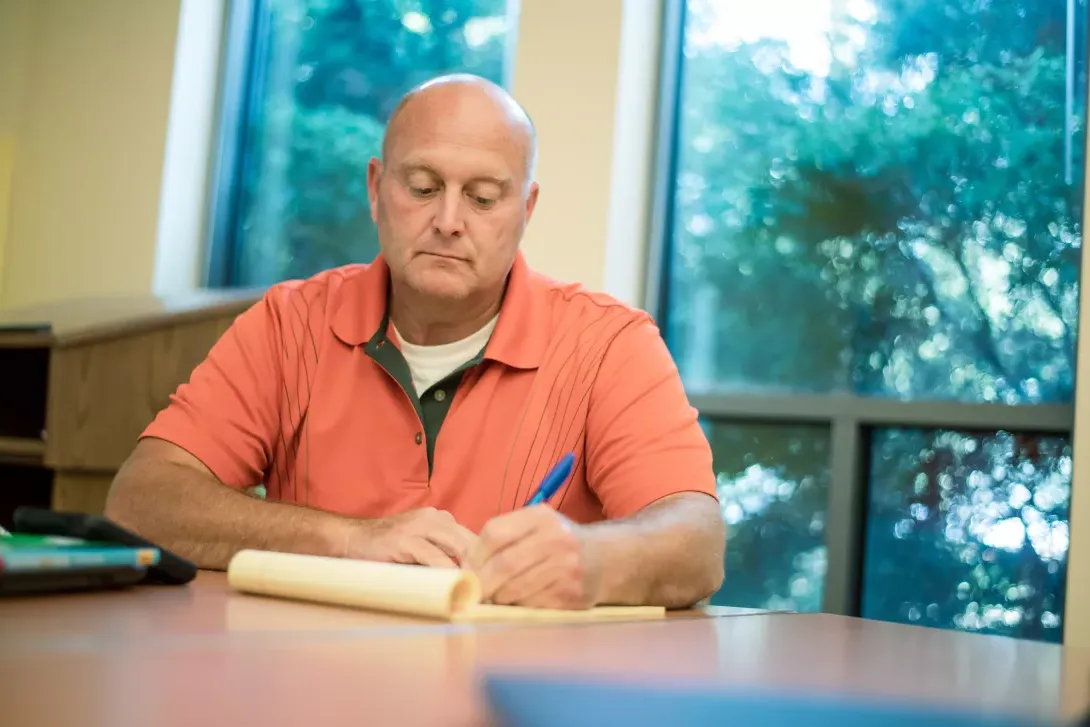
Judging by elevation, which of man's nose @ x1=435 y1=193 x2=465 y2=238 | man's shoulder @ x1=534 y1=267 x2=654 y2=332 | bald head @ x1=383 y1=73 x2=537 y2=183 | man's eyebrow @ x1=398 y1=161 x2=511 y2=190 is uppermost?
bald head @ x1=383 y1=73 x2=537 y2=183

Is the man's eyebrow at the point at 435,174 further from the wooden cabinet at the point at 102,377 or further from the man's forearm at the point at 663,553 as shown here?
the wooden cabinet at the point at 102,377

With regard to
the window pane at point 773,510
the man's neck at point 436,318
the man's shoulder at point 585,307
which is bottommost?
the window pane at point 773,510

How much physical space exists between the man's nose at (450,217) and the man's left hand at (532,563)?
656 millimetres

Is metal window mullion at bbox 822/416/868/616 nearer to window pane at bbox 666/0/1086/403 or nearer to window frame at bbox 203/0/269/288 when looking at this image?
window pane at bbox 666/0/1086/403

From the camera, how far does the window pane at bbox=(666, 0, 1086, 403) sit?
7.89 ft

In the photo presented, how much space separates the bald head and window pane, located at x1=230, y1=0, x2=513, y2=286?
1.47 metres

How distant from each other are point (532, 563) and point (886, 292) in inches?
67.8

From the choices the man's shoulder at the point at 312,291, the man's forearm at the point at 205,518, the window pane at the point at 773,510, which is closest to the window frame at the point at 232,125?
the window pane at the point at 773,510

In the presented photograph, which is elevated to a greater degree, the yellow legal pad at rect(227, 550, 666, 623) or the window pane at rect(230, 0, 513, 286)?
the window pane at rect(230, 0, 513, 286)

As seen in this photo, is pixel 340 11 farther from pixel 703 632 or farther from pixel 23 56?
pixel 703 632

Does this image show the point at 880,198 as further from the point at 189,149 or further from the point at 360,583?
the point at 189,149

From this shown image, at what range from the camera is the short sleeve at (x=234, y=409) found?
5.23 ft

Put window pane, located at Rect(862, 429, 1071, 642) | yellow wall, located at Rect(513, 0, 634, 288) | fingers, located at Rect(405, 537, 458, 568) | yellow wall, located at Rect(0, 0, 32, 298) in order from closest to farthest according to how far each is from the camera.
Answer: fingers, located at Rect(405, 537, 458, 568), window pane, located at Rect(862, 429, 1071, 642), yellow wall, located at Rect(513, 0, 634, 288), yellow wall, located at Rect(0, 0, 32, 298)

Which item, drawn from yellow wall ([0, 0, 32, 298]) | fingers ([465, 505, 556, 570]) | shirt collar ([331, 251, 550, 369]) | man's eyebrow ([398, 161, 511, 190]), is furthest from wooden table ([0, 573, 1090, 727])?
yellow wall ([0, 0, 32, 298])
